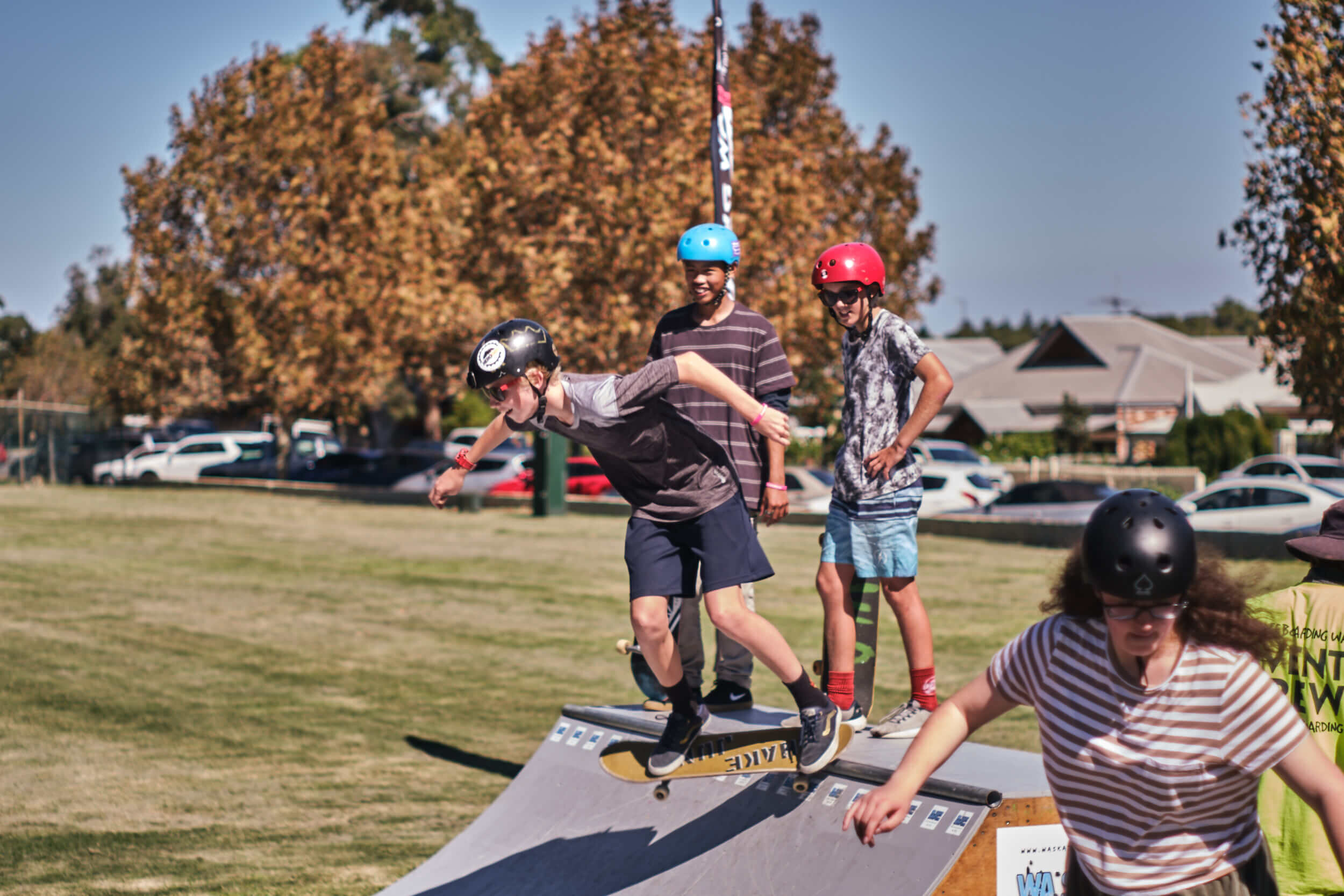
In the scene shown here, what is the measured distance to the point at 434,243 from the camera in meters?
32.9

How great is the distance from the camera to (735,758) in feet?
17.1

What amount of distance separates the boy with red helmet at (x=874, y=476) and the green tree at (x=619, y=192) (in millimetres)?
22058

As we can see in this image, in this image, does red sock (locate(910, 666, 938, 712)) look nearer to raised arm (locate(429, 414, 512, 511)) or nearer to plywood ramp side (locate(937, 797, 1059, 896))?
plywood ramp side (locate(937, 797, 1059, 896))

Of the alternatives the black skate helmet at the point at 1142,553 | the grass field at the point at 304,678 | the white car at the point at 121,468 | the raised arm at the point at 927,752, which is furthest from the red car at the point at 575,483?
the black skate helmet at the point at 1142,553

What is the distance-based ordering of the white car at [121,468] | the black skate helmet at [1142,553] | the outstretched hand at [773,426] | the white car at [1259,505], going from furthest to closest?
the white car at [121,468] < the white car at [1259,505] < the outstretched hand at [773,426] < the black skate helmet at [1142,553]

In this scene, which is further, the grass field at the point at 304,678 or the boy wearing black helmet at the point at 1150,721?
the grass field at the point at 304,678

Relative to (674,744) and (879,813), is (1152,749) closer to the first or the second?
(879,813)

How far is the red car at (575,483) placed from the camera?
3008 centimetres

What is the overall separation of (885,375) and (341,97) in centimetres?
3266

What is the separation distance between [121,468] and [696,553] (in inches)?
1444

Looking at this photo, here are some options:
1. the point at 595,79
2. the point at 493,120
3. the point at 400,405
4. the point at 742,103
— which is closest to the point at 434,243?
the point at 493,120

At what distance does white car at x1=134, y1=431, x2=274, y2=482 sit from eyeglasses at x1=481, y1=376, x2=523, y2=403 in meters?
36.1

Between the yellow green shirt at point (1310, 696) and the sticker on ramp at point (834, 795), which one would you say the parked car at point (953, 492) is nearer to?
the sticker on ramp at point (834, 795)

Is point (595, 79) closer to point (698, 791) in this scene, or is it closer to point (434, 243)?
point (434, 243)
